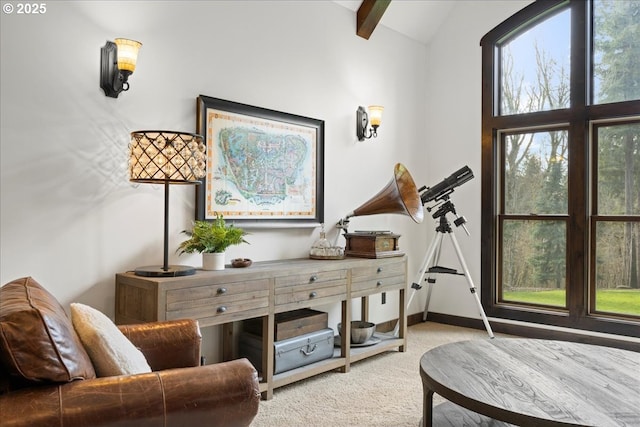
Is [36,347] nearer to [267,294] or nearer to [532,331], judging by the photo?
[267,294]

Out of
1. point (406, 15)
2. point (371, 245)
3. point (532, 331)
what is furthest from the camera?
point (406, 15)

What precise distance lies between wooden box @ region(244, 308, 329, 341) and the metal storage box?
3cm

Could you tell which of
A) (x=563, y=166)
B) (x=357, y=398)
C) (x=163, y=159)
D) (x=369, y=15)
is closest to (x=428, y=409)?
(x=357, y=398)

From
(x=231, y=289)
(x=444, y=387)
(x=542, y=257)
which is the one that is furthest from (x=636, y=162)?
(x=231, y=289)

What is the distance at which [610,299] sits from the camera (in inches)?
163

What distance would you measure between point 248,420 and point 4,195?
1.65 m

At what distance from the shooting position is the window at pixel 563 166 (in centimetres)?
406

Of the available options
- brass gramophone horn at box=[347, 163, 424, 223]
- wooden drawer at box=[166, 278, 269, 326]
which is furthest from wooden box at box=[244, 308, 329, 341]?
brass gramophone horn at box=[347, 163, 424, 223]

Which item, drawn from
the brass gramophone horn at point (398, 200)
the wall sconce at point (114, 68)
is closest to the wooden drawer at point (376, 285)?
the brass gramophone horn at point (398, 200)

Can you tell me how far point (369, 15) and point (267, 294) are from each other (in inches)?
100

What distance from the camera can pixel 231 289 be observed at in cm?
278

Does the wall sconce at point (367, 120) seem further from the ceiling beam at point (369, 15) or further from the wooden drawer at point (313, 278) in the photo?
the wooden drawer at point (313, 278)

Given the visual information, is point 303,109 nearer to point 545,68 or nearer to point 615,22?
point 545,68

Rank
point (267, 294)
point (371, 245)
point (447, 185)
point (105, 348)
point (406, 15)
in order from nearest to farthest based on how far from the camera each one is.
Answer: point (105, 348) < point (267, 294) < point (371, 245) < point (447, 185) < point (406, 15)
